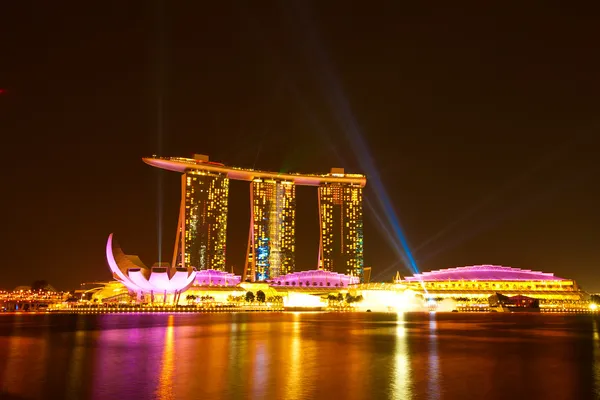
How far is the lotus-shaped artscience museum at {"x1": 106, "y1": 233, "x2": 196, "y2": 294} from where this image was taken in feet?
266

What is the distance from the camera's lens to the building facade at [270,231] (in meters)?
136

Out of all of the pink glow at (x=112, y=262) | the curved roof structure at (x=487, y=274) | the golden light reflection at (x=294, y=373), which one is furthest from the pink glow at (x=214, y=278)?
the golden light reflection at (x=294, y=373)

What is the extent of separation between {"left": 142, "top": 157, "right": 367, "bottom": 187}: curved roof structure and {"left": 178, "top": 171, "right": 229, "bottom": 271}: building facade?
6.20ft

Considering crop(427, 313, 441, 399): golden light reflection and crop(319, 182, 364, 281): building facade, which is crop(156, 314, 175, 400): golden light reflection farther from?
crop(319, 182, 364, 281): building facade

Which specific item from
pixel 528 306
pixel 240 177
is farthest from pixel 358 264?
pixel 528 306

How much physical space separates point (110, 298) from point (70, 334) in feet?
242

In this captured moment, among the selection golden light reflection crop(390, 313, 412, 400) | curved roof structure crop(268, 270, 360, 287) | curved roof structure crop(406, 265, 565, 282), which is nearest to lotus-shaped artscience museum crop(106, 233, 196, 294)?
curved roof structure crop(268, 270, 360, 287)

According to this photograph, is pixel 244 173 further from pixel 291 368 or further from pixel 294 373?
pixel 294 373

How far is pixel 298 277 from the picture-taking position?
431 ft

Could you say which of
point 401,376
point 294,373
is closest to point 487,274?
point 401,376

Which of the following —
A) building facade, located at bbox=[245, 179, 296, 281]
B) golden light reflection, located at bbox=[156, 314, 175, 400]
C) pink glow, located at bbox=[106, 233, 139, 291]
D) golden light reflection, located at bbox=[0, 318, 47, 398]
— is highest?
building facade, located at bbox=[245, 179, 296, 281]

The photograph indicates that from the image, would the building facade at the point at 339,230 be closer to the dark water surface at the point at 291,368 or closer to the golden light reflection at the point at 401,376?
the dark water surface at the point at 291,368

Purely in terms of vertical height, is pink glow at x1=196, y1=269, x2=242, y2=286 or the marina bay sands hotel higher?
the marina bay sands hotel

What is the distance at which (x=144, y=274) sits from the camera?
3209 inches
